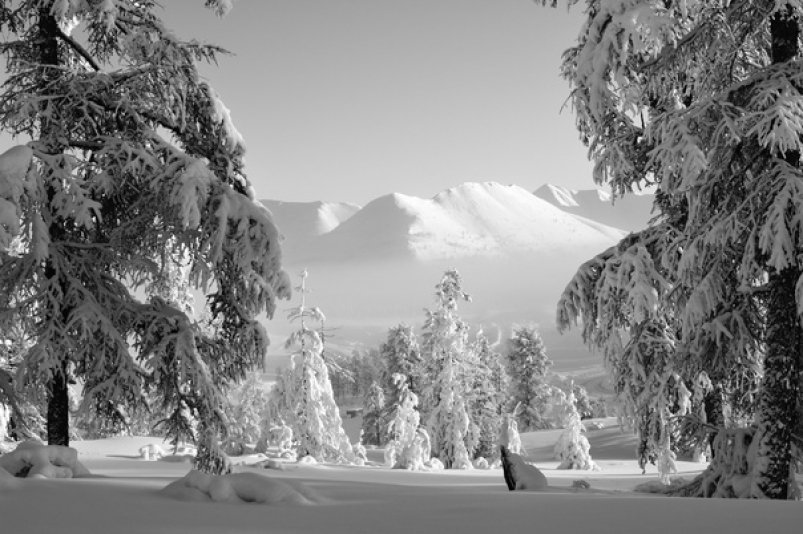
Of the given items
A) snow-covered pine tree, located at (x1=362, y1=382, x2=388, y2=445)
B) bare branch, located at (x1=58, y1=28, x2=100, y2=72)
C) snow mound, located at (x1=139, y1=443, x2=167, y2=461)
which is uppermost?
bare branch, located at (x1=58, y1=28, x2=100, y2=72)

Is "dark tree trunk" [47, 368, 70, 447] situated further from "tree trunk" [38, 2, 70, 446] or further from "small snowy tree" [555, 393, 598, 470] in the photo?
"small snowy tree" [555, 393, 598, 470]

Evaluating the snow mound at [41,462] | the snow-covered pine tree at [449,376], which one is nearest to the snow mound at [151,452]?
the snow-covered pine tree at [449,376]

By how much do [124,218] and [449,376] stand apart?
2677 centimetres

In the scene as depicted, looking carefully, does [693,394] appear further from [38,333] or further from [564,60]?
[38,333]

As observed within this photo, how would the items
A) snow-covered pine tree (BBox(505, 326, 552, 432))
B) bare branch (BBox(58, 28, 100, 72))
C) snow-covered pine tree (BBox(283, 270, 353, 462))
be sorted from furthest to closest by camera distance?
snow-covered pine tree (BBox(505, 326, 552, 432)) → snow-covered pine tree (BBox(283, 270, 353, 462)) → bare branch (BBox(58, 28, 100, 72))

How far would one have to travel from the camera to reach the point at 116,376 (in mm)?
8195

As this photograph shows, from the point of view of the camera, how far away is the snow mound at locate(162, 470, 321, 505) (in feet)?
16.1

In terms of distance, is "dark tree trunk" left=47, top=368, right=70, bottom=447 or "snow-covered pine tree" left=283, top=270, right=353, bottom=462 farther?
"snow-covered pine tree" left=283, top=270, right=353, bottom=462

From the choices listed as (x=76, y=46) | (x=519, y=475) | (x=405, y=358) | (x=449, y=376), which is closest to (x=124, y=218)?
(x=76, y=46)

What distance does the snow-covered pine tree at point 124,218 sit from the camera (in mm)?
7695

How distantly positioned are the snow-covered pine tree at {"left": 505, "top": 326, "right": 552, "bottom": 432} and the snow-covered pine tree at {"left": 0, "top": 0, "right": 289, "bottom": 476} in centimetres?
4560

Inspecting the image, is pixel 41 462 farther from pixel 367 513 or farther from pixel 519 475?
pixel 519 475

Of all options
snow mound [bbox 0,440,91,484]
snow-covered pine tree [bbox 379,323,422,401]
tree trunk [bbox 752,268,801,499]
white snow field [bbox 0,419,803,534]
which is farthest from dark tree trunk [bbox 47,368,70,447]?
snow-covered pine tree [bbox 379,323,422,401]

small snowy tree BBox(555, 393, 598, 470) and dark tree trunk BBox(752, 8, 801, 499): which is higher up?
dark tree trunk BBox(752, 8, 801, 499)
